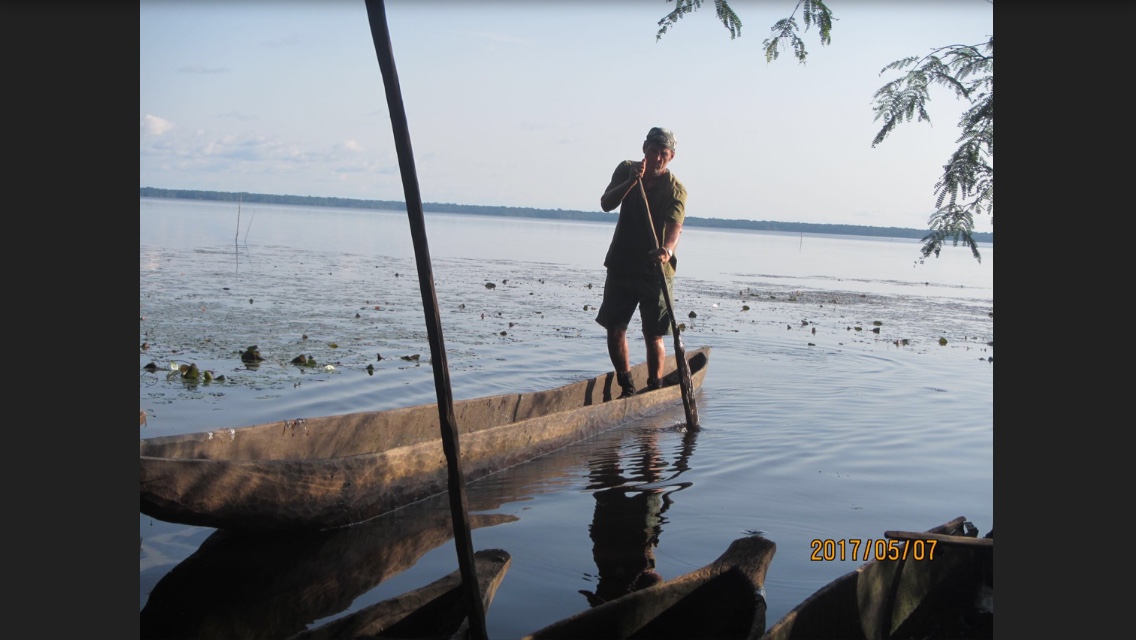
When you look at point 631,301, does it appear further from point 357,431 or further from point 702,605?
point 702,605

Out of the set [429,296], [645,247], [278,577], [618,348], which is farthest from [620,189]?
[429,296]

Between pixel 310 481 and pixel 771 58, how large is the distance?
2697 mm

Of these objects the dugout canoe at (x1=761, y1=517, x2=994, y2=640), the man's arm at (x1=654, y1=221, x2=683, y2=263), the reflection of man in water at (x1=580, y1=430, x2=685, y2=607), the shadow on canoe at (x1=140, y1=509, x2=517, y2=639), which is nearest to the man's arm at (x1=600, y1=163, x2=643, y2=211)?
the man's arm at (x1=654, y1=221, x2=683, y2=263)

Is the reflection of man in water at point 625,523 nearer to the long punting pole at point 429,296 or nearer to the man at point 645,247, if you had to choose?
the long punting pole at point 429,296

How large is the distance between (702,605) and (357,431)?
2.62m

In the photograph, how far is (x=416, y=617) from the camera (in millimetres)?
2803

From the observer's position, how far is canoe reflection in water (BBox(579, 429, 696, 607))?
3.92 m

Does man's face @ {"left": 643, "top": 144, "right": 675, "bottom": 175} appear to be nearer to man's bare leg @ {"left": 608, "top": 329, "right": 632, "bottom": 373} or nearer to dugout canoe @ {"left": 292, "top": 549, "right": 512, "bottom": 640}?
man's bare leg @ {"left": 608, "top": 329, "right": 632, "bottom": 373}

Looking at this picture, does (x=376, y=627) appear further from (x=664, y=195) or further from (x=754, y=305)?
(x=754, y=305)

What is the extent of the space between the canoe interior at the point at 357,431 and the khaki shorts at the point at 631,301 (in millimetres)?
628

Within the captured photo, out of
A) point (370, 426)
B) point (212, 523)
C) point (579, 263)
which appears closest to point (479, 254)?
point (579, 263)

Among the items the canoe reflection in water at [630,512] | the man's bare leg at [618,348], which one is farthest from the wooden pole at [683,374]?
the man's bare leg at [618,348]

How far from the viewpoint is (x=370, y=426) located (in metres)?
5.27
